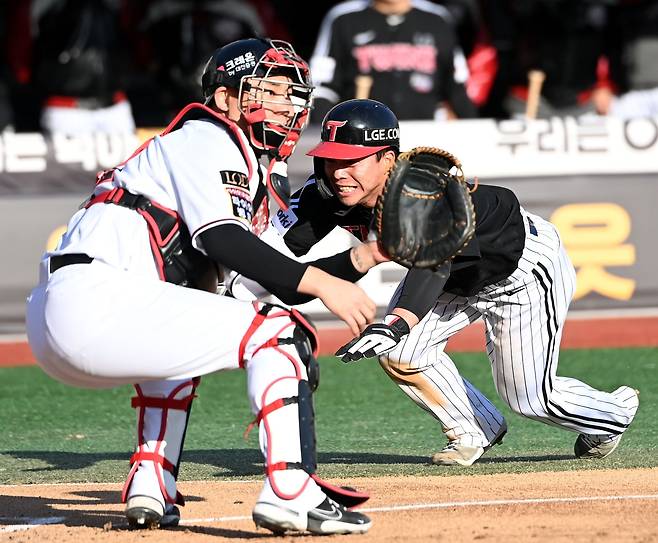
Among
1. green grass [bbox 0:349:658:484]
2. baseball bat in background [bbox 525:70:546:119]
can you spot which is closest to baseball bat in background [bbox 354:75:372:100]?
baseball bat in background [bbox 525:70:546:119]

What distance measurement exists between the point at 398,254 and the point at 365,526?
92 centimetres

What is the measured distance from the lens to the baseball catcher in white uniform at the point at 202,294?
4594 millimetres

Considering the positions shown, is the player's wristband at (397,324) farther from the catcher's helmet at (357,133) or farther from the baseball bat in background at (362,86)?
the baseball bat in background at (362,86)

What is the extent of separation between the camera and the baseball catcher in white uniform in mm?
4594

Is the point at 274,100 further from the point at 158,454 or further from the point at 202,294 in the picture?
the point at 158,454

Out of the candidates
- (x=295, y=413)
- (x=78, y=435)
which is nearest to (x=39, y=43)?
(x=78, y=435)

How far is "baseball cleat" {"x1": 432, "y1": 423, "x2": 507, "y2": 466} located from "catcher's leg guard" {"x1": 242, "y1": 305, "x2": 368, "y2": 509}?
1997 millimetres

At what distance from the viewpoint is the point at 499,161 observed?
34.3 ft

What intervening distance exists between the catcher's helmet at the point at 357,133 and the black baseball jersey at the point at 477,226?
0.31 metres

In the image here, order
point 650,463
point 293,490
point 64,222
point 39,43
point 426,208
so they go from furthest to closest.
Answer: point 39,43, point 64,222, point 650,463, point 426,208, point 293,490

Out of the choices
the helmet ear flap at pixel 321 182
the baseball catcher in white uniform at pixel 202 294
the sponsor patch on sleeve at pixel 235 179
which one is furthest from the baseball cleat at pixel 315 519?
the helmet ear flap at pixel 321 182

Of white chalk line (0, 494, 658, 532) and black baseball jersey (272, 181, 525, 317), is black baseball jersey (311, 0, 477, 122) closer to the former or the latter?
black baseball jersey (272, 181, 525, 317)

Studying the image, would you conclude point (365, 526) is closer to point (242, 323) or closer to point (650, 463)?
point (242, 323)

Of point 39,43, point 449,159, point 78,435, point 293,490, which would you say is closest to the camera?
point 293,490
